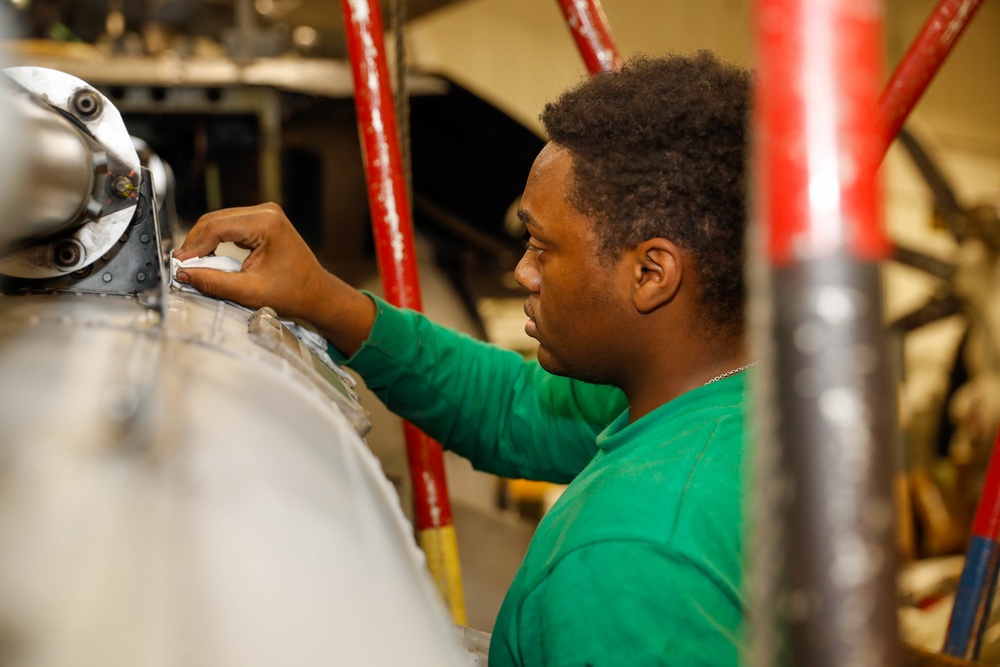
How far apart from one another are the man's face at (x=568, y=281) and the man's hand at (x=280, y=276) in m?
0.31

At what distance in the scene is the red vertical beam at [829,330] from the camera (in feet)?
0.97

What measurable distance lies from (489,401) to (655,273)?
0.54m

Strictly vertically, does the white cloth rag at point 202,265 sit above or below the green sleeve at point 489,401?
above

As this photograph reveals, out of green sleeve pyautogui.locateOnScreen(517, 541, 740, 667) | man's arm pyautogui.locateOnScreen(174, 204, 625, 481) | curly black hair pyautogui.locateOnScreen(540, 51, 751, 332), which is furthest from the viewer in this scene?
man's arm pyautogui.locateOnScreen(174, 204, 625, 481)

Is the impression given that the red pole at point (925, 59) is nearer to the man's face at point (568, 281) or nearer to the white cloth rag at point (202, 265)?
the man's face at point (568, 281)

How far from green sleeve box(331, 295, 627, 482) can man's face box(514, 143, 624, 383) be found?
305 millimetres

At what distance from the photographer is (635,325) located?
3.09ft

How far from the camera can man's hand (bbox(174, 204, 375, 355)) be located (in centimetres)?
102

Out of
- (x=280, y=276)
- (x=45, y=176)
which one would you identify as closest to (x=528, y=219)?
(x=280, y=276)

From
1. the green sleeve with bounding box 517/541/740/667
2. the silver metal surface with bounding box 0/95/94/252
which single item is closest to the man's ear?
the green sleeve with bounding box 517/541/740/667

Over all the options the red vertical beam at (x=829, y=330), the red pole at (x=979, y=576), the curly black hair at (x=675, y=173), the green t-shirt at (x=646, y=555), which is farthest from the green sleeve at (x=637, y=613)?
the red pole at (x=979, y=576)

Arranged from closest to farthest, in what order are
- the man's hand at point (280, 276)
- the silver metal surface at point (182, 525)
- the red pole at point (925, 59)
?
the silver metal surface at point (182, 525), the man's hand at point (280, 276), the red pole at point (925, 59)

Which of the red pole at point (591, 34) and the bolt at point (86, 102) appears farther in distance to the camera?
the red pole at point (591, 34)

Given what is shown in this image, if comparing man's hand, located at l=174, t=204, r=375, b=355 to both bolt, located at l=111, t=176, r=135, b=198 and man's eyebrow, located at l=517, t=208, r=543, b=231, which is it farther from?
man's eyebrow, located at l=517, t=208, r=543, b=231
